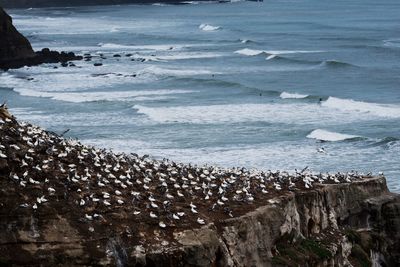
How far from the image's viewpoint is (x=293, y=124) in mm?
46625

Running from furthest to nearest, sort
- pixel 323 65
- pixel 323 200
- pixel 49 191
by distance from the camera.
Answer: pixel 323 65 → pixel 323 200 → pixel 49 191

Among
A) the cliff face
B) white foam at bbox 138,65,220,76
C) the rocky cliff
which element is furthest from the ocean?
the rocky cliff

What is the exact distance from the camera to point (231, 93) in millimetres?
58188

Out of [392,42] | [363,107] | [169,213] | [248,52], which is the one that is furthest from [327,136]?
[392,42]

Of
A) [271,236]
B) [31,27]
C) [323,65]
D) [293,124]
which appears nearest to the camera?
[271,236]

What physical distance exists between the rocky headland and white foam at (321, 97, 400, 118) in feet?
102

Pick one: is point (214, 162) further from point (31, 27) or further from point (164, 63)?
point (31, 27)

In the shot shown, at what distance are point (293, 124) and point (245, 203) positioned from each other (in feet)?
102

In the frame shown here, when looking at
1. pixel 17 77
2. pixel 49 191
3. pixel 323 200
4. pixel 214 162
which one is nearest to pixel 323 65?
pixel 17 77

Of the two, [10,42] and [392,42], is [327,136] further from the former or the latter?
[392,42]

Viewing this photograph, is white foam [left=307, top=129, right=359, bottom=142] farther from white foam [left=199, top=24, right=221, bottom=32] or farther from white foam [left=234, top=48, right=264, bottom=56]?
white foam [left=199, top=24, right=221, bottom=32]

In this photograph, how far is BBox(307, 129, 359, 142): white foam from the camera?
140 feet

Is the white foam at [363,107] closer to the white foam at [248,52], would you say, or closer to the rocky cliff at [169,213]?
the white foam at [248,52]

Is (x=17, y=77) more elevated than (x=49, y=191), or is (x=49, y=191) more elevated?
(x=49, y=191)
